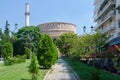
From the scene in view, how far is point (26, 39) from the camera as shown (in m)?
80.6

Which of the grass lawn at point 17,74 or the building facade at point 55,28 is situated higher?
the building facade at point 55,28

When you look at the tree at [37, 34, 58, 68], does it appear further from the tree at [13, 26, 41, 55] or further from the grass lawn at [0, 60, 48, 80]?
the tree at [13, 26, 41, 55]

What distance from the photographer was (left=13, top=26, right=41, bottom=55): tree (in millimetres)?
79375

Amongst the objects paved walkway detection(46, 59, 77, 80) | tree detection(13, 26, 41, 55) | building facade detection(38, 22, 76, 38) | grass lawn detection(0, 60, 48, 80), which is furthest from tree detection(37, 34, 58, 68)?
building facade detection(38, 22, 76, 38)

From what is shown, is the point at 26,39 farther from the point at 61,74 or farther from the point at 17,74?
the point at 17,74

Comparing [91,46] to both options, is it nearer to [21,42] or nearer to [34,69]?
[34,69]

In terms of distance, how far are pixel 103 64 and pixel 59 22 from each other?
284 feet

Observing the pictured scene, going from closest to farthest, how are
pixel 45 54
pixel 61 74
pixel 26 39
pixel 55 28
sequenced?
pixel 61 74, pixel 45 54, pixel 26 39, pixel 55 28

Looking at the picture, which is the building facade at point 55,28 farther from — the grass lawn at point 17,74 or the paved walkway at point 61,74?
the grass lawn at point 17,74

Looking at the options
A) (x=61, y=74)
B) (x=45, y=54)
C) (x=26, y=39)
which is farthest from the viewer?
(x=26, y=39)

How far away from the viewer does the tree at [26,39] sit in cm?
7938

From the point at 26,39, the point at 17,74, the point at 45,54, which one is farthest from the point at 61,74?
the point at 26,39

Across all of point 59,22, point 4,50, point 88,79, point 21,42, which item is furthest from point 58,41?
point 88,79

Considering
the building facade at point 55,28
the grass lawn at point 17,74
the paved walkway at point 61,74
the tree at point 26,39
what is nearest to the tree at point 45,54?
the paved walkway at point 61,74
